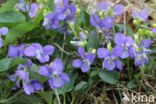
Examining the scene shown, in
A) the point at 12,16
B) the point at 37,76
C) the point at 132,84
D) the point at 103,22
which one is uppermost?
the point at 12,16

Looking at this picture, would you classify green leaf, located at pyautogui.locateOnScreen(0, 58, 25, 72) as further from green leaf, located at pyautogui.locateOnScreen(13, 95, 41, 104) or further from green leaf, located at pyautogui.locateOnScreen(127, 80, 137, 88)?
green leaf, located at pyautogui.locateOnScreen(127, 80, 137, 88)

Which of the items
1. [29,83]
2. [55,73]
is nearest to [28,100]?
[29,83]

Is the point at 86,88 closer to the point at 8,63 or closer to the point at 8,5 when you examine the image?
the point at 8,63

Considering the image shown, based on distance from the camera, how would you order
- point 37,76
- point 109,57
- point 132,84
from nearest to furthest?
1. point 37,76
2. point 109,57
3. point 132,84

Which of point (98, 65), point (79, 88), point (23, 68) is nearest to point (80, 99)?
point (79, 88)

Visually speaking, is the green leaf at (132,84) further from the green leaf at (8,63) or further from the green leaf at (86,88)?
the green leaf at (8,63)

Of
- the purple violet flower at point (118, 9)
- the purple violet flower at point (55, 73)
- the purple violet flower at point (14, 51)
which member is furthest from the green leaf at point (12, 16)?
the purple violet flower at point (118, 9)
